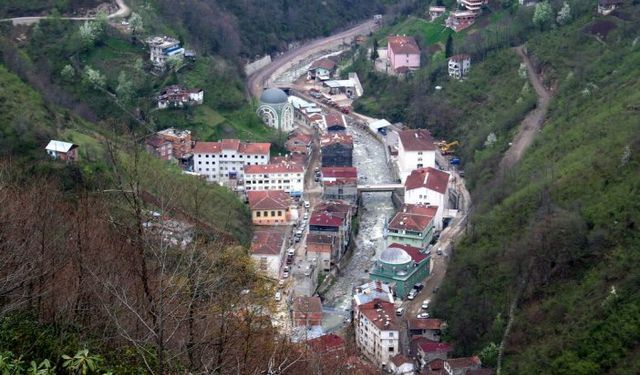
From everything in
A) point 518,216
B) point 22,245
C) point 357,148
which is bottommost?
point 357,148

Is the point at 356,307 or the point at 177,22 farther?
the point at 177,22

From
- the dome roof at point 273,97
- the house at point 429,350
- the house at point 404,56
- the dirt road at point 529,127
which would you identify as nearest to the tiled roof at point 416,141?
the dirt road at point 529,127

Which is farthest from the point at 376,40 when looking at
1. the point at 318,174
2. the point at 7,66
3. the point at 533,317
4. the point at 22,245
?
the point at 22,245

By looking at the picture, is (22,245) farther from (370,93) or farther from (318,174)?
(370,93)

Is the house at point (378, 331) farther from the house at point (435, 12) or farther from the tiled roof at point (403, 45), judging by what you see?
the house at point (435, 12)

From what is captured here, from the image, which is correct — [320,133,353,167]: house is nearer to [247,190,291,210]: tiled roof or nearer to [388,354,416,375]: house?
[247,190,291,210]: tiled roof

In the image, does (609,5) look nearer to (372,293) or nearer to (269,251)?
(372,293)

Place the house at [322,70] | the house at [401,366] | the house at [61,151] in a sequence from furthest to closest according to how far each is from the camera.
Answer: the house at [322,70] → the house at [61,151] → the house at [401,366]
